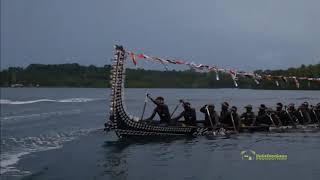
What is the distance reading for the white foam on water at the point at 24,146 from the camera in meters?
19.1

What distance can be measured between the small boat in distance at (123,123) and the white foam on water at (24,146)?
3256 mm

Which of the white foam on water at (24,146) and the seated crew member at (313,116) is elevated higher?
the seated crew member at (313,116)

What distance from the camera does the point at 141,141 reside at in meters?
24.0

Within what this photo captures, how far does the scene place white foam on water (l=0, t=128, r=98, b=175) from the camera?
19.1 meters

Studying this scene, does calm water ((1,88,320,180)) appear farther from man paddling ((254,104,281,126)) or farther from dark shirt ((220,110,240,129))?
man paddling ((254,104,281,126))

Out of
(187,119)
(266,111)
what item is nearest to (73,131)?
(187,119)

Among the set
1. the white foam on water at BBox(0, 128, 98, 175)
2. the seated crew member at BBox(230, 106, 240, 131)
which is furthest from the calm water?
the seated crew member at BBox(230, 106, 240, 131)

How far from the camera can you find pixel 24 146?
24219 mm

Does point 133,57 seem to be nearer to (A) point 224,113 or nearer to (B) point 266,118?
(A) point 224,113

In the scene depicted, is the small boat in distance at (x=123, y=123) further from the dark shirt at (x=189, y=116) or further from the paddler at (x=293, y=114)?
the paddler at (x=293, y=114)

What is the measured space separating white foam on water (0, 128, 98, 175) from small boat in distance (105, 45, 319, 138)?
10.7 ft

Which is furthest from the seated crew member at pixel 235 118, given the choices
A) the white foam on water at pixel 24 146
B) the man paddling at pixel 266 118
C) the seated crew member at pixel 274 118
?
the white foam on water at pixel 24 146

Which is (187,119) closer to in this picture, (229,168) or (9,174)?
(229,168)

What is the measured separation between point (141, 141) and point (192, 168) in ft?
20.6
